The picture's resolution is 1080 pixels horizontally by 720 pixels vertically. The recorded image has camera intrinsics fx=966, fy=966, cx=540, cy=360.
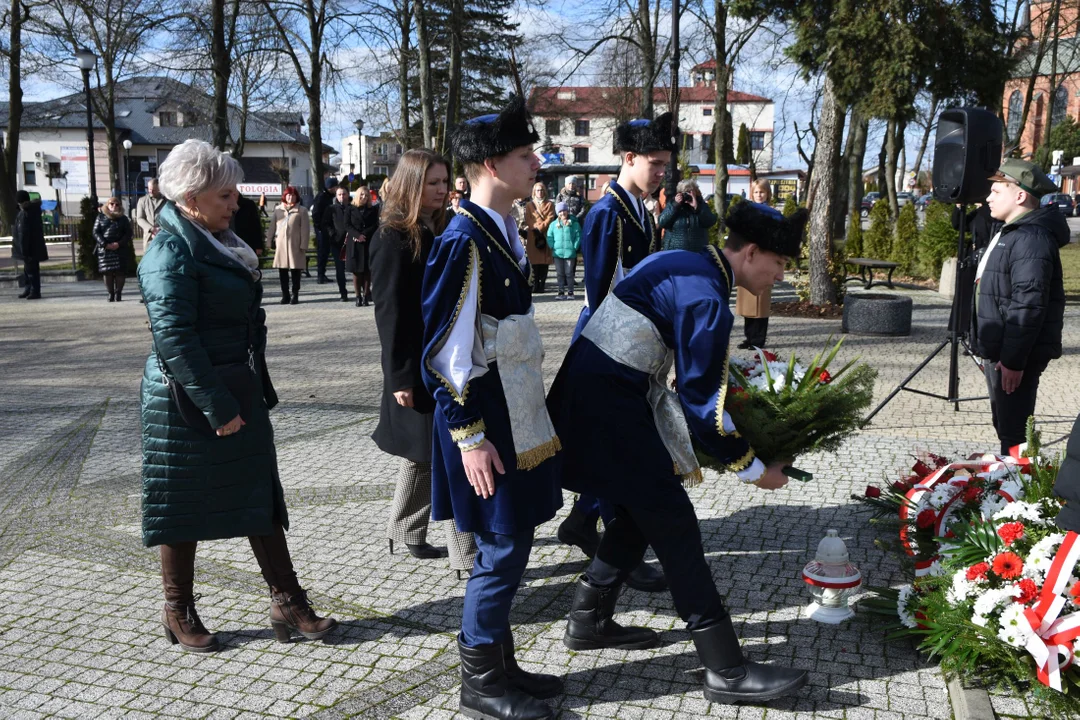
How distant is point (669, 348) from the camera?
3.26 meters

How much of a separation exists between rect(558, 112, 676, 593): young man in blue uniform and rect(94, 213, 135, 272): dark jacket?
1353cm

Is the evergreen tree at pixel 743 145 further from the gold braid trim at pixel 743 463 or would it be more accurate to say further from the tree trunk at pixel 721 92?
the gold braid trim at pixel 743 463

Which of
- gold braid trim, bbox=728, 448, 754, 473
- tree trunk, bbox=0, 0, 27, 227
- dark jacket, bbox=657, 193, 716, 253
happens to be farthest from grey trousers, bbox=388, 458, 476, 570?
tree trunk, bbox=0, 0, 27, 227

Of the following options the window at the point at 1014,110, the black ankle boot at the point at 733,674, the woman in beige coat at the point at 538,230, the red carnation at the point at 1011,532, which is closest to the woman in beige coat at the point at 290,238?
the woman in beige coat at the point at 538,230

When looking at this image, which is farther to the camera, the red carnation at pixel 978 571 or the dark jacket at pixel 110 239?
the dark jacket at pixel 110 239

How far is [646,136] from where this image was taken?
4.66 metres

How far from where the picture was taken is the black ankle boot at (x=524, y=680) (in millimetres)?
3369

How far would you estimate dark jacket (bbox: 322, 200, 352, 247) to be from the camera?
1538cm

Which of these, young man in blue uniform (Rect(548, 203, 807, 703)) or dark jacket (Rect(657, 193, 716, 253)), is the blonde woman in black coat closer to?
young man in blue uniform (Rect(548, 203, 807, 703))

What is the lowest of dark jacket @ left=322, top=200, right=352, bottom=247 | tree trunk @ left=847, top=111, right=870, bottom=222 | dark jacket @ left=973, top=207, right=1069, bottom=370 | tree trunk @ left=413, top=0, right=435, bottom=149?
dark jacket @ left=973, top=207, right=1069, bottom=370

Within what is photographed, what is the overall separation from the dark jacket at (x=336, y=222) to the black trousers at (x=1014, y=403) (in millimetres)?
11194

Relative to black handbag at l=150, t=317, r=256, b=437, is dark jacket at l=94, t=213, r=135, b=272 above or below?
above

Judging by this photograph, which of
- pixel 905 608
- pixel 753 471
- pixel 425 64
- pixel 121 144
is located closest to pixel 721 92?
pixel 425 64

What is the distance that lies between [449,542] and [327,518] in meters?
1.26
